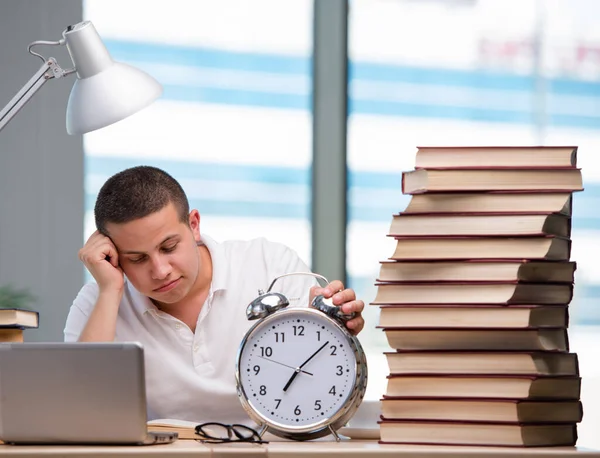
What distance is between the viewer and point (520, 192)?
148 cm

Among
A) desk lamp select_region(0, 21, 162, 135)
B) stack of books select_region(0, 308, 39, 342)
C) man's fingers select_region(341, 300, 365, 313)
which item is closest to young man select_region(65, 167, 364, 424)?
stack of books select_region(0, 308, 39, 342)

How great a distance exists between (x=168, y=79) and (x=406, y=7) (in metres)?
1.05

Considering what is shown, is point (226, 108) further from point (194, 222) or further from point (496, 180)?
point (496, 180)

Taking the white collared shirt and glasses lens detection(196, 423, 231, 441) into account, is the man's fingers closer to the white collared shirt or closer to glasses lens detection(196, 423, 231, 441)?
glasses lens detection(196, 423, 231, 441)

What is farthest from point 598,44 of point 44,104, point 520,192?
point 520,192

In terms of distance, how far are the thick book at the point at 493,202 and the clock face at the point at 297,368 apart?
0.26 meters

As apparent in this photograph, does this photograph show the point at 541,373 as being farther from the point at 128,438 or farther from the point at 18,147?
the point at 18,147

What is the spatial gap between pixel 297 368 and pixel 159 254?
0.58m

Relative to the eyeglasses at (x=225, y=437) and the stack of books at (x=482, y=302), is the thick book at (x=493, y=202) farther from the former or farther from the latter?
the eyeglasses at (x=225, y=437)

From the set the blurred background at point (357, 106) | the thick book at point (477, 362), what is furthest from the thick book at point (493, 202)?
the blurred background at point (357, 106)

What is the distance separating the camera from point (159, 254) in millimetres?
1983

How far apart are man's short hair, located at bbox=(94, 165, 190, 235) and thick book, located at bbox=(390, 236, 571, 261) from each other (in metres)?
0.68

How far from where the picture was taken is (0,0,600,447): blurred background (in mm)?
3732

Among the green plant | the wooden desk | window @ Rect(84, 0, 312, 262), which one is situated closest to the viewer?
the wooden desk
